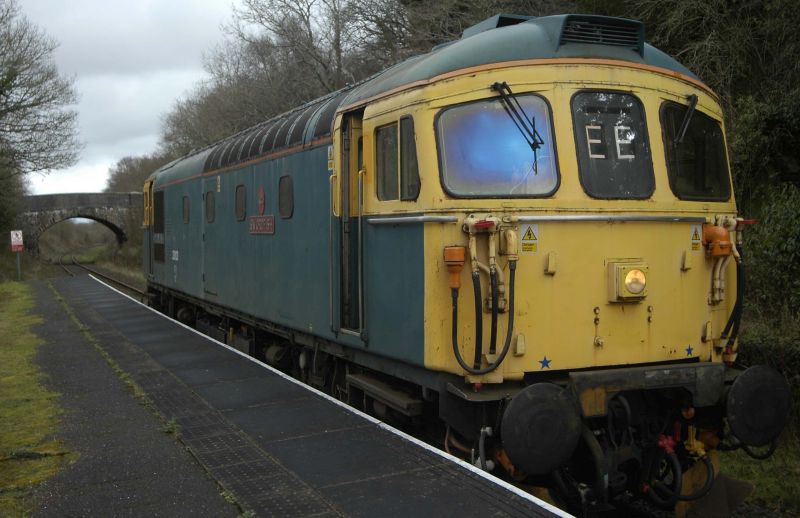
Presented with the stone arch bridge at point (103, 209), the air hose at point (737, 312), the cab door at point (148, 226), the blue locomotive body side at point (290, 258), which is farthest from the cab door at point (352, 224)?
the stone arch bridge at point (103, 209)

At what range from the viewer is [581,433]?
199 inches

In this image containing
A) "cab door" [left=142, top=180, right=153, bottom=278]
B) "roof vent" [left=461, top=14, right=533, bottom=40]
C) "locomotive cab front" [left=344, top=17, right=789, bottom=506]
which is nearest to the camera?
"locomotive cab front" [left=344, top=17, right=789, bottom=506]

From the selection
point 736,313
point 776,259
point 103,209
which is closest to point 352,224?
A: point 736,313

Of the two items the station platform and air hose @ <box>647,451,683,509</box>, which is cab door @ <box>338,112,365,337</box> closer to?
the station platform

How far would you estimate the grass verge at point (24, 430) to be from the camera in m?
5.21

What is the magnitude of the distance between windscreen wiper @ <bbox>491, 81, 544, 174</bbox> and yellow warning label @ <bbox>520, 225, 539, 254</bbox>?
448 mm

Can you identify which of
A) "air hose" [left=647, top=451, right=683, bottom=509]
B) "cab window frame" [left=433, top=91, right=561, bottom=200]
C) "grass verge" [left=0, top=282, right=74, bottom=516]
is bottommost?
→ "air hose" [left=647, top=451, right=683, bottom=509]

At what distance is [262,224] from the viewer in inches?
376

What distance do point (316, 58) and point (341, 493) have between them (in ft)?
79.8

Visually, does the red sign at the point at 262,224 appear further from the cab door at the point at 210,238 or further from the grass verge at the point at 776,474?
the grass verge at the point at 776,474

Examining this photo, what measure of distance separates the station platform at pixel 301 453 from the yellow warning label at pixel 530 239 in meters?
1.57

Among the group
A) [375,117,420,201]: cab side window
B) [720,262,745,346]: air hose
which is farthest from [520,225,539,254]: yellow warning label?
[720,262,745,346]: air hose

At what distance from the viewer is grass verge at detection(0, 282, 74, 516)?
5215 mm

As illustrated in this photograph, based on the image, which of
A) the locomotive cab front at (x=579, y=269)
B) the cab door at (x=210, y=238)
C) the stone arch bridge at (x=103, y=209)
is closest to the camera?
the locomotive cab front at (x=579, y=269)
